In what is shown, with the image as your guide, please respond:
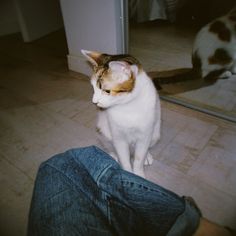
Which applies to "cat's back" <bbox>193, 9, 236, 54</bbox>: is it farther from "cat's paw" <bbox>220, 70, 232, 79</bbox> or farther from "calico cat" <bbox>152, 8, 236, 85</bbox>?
"cat's paw" <bbox>220, 70, 232, 79</bbox>

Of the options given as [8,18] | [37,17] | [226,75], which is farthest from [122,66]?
[8,18]

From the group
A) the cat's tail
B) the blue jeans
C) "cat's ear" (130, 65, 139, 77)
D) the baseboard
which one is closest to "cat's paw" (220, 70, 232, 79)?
the cat's tail

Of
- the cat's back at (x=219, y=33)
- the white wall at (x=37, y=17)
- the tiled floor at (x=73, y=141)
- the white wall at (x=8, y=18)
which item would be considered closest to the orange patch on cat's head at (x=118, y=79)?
the tiled floor at (x=73, y=141)

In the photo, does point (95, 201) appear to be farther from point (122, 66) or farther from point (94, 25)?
point (94, 25)

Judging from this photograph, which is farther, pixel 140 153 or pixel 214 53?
pixel 214 53

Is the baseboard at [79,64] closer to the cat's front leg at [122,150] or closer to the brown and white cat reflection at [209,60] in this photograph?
the brown and white cat reflection at [209,60]

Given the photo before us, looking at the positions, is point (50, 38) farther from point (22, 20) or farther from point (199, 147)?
point (199, 147)

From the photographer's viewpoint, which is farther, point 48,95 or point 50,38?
point 50,38

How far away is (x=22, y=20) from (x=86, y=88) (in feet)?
4.20

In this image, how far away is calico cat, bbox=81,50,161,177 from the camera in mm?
736

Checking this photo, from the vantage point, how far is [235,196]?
976mm

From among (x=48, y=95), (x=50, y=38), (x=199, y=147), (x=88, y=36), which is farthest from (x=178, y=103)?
(x=50, y=38)

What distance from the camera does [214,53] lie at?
4.90 feet

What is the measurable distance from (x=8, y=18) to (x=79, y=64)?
4.74 ft
